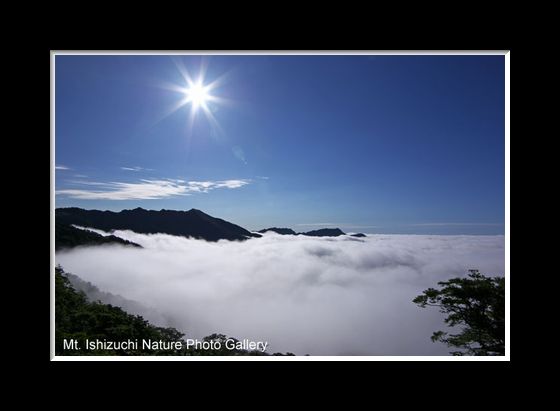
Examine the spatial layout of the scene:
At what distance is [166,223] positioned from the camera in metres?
4.01

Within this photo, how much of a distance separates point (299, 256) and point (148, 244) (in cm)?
270

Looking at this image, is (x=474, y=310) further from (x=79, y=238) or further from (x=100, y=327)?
(x=79, y=238)

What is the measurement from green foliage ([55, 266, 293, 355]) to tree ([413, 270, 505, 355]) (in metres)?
2.73

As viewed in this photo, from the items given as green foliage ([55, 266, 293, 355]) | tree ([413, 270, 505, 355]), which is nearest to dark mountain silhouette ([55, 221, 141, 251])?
green foliage ([55, 266, 293, 355])

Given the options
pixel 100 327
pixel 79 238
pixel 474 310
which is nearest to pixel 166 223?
pixel 79 238

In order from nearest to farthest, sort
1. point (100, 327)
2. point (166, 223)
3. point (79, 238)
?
1. point (100, 327)
2. point (79, 238)
3. point (166, 223)

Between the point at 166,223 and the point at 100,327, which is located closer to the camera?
the point at 100,327

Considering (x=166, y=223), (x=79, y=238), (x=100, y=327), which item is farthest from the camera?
(x=166, y=223)

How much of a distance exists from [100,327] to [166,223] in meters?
1.81

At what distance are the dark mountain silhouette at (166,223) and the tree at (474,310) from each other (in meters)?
3.09

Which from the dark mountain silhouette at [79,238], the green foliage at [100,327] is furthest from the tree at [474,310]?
the dark mountain silhouette at [79,238]

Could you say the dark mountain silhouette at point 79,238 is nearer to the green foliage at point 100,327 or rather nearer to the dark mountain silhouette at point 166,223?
the dark mountain silhouette at point 166,223
